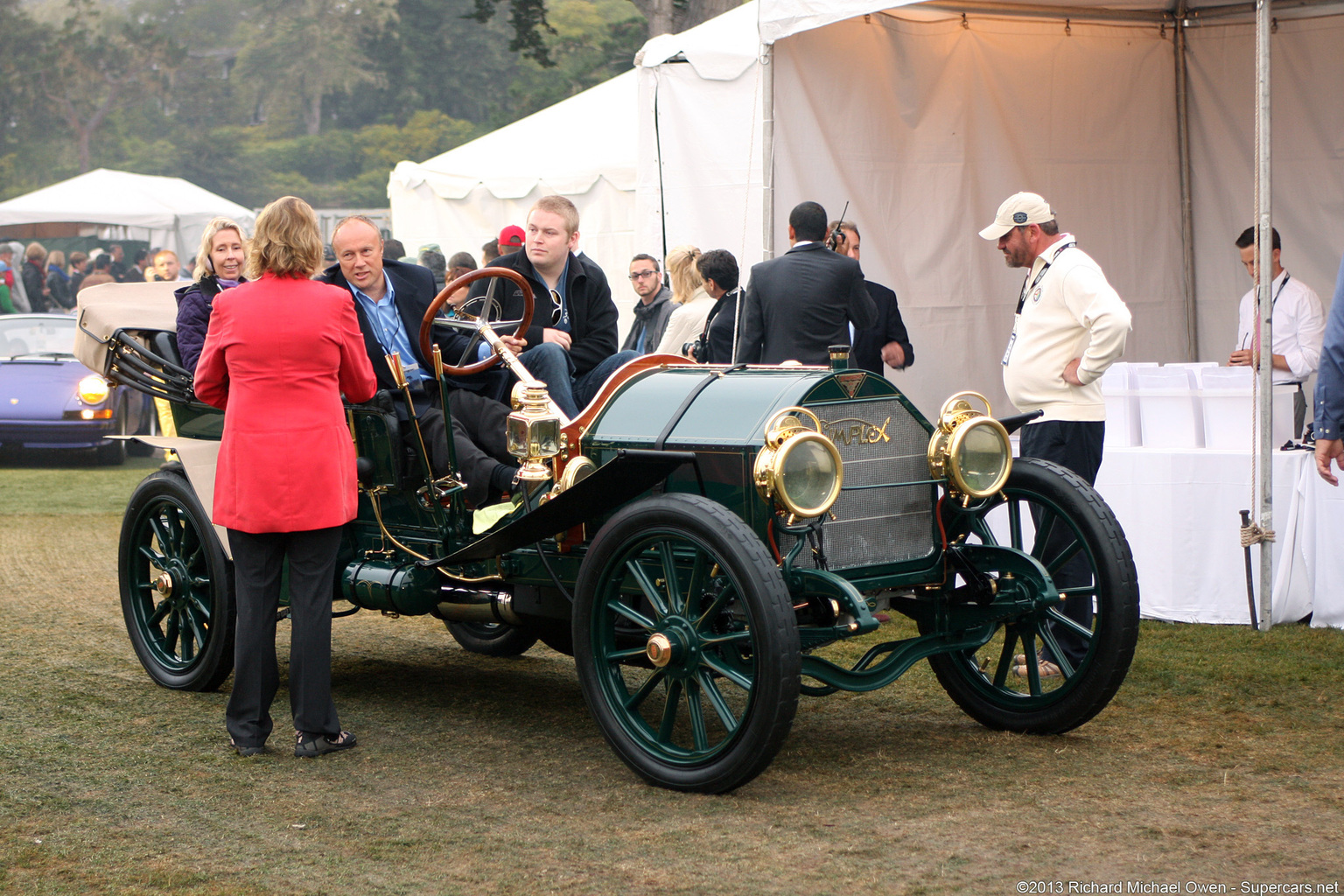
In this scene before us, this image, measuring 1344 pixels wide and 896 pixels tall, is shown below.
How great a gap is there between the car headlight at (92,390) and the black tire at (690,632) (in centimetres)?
1044

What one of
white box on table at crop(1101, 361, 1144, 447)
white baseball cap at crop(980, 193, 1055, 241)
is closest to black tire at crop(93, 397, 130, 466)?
white box on table at crop(1101, 361, 1144, 447)

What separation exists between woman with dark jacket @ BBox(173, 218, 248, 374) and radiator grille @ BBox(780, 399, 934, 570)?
2283mm

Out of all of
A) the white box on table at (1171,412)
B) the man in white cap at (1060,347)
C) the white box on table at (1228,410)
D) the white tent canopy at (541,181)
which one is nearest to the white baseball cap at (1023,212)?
the man in white cap at (1060,347)

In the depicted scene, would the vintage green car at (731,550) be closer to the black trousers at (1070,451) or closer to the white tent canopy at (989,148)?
the black trousers at (1070,451)

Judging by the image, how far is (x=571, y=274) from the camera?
5.70 metres

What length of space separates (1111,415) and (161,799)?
188 inches

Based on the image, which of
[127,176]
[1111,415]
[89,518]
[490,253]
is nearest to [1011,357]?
[1111,415]

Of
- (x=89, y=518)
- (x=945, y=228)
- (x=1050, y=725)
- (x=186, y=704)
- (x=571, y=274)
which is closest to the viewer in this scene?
(x=1050, y=725)

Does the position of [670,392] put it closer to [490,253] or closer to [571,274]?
[571,274]

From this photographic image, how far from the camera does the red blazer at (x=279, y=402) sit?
448 cm

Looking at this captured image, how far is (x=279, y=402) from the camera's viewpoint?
4496 millimetres

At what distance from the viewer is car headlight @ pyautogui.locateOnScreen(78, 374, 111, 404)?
13.5 meters

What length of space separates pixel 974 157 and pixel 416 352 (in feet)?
15.1

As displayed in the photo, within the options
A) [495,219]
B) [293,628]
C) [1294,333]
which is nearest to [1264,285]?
[1294,333]
